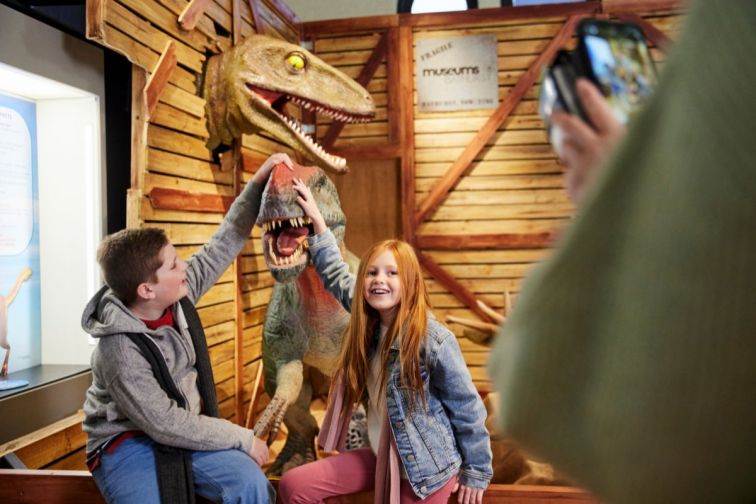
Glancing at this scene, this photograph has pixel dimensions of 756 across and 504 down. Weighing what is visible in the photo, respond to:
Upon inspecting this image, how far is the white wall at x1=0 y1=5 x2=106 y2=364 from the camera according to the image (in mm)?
2975

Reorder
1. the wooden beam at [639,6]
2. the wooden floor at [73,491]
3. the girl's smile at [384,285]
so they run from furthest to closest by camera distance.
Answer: the wooden beam at [639,6], the wooden floor at [73,491], the girl's smile at [384,285]

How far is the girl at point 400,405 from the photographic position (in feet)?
5.87

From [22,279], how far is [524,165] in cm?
431

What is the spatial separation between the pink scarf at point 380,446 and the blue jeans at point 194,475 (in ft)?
0.96

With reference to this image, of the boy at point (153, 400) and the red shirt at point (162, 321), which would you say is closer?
the boy at point (153, 400)

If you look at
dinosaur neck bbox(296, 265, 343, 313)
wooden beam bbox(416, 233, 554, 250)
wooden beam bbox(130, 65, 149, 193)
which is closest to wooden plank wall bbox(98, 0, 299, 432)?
wooden beam bbox(130, 65, 149, 193)

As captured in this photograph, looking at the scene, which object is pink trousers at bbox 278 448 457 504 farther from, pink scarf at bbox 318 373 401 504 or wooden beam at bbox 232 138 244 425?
wooden beam at bbox 232 138 244 425

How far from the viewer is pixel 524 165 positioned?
5703 millimetres

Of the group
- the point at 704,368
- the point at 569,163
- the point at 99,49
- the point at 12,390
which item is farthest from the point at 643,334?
the point at 99,49

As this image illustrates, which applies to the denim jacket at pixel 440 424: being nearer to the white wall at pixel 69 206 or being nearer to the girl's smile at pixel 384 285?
the girl's smile at pixel 384 285

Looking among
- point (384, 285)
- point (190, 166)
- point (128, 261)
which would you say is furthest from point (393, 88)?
point (128, 261)

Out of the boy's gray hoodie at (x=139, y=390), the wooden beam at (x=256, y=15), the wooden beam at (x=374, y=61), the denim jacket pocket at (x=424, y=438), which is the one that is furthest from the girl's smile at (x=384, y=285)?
the wooden beam at (x=374, y=61)

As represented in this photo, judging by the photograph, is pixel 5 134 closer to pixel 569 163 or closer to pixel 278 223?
pixel 278 223

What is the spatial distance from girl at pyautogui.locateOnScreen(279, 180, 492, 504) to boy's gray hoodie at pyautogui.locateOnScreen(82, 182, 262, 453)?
324mm
